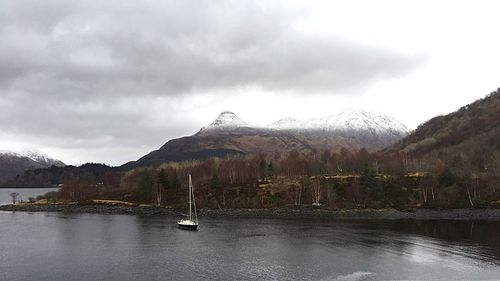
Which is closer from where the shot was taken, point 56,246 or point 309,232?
point 56,246

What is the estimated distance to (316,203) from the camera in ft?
544

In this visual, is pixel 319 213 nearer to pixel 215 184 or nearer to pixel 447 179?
pixel 447 179

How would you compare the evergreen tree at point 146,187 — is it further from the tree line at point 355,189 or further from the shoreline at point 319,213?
the shoreline at point 319,213

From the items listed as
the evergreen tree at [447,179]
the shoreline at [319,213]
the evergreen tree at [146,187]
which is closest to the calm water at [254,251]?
the shoreline at [319,213]

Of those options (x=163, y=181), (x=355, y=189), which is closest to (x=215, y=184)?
(x=163, y=181)

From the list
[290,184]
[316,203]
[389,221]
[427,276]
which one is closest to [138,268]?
[427,276]

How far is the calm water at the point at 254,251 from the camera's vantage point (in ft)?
222

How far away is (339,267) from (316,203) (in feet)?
313

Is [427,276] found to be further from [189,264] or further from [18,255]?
[18,255]

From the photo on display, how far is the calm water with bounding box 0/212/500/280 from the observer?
67625 millimetres

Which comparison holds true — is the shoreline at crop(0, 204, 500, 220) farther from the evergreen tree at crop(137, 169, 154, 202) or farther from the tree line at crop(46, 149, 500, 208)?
the evergreen tree at crop(137, 169, 154, 202)

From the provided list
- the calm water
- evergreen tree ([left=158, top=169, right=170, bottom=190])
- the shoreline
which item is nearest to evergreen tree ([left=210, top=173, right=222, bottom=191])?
evergreen tree ([left=158, top=169, right=170, bottom=190])

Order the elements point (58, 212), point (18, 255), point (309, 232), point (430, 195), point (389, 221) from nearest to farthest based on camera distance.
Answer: point (18, 255)
point (309, 232)
point (389, 221)
point (430, 195)
point (58, 212)

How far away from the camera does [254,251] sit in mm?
85812
